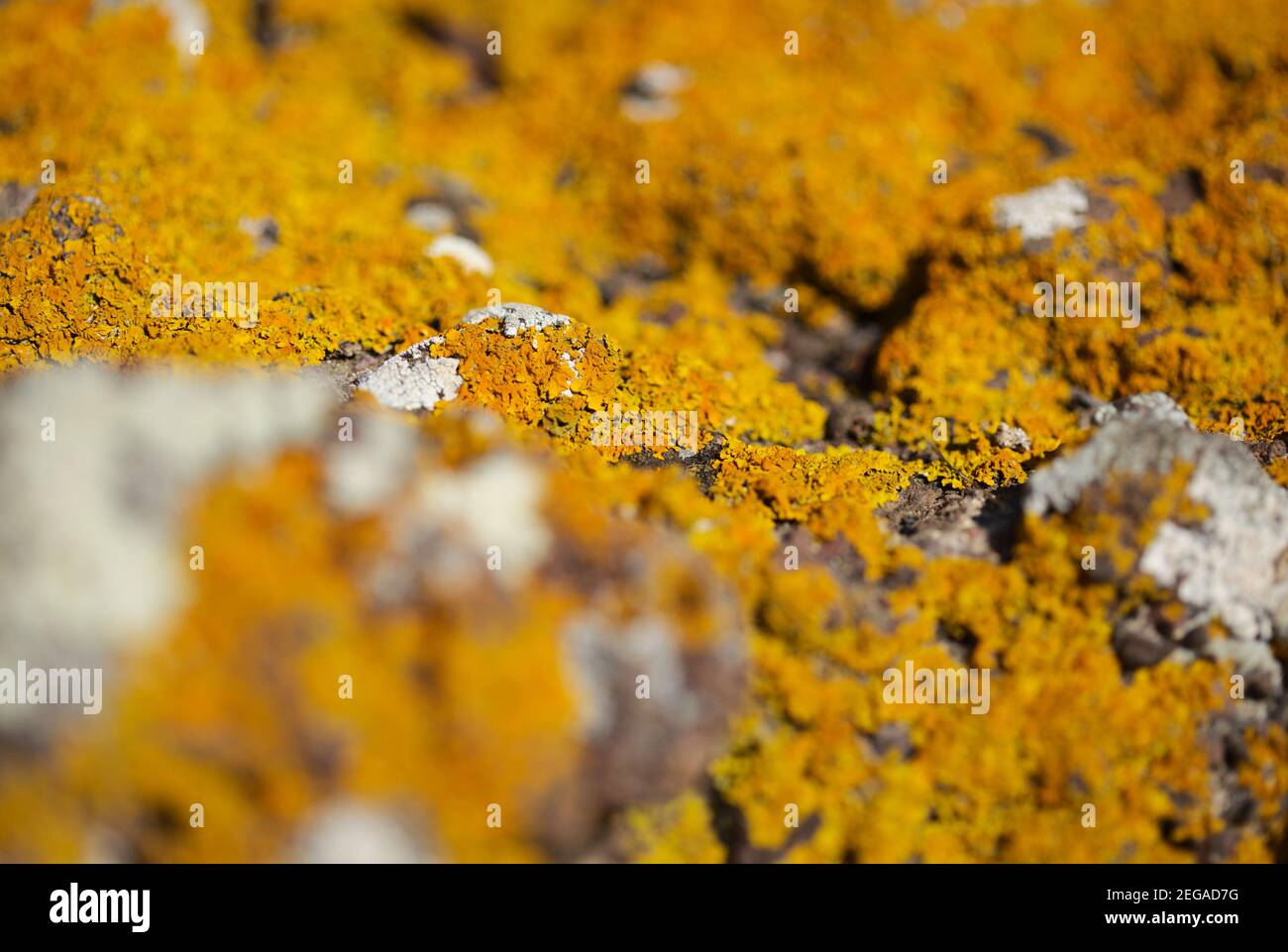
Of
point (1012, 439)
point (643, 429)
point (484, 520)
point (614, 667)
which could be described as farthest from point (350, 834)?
point (1012, 439)

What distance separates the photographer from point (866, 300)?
903cm

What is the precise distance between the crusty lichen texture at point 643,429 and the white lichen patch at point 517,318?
5cm

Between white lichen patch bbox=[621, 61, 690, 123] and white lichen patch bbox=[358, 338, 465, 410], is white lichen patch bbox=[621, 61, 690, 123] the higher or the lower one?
the higher one

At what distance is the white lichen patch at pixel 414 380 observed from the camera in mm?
6398

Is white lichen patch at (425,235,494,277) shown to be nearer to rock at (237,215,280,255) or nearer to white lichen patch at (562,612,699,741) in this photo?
rock at (237,215,280,255)

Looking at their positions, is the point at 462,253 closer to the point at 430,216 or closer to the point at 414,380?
the point at 430,216

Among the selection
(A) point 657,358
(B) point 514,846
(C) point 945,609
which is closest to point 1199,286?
(C) point 945,609

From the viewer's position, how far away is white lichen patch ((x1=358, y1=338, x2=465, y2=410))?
6398mm

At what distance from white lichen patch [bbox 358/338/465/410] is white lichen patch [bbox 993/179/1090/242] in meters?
5.70

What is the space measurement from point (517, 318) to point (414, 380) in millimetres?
1078

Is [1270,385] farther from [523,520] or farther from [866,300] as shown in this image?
[523,520]

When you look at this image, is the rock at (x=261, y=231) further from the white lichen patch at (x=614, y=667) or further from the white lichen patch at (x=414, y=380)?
the white lichen patch at (x=614, y=667)

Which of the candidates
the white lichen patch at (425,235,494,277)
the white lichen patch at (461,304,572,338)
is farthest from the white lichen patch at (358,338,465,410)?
the white lichen patch at (425,235,494,277)

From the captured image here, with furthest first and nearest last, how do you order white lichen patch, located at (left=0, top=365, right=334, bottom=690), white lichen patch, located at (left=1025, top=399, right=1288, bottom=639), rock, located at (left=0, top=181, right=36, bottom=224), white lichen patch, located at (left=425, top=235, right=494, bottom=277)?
white lichen patch, located at (left=425, top=235, right=494, bottom=277) < rock, located at (left=0, top=181, right=36, bottom=224) < white lichen patch, located at (left=1025, top=399, right=1288, bottom=639) < white lichen patch, located at (left=0, top=365, right=334, bottom=690)
